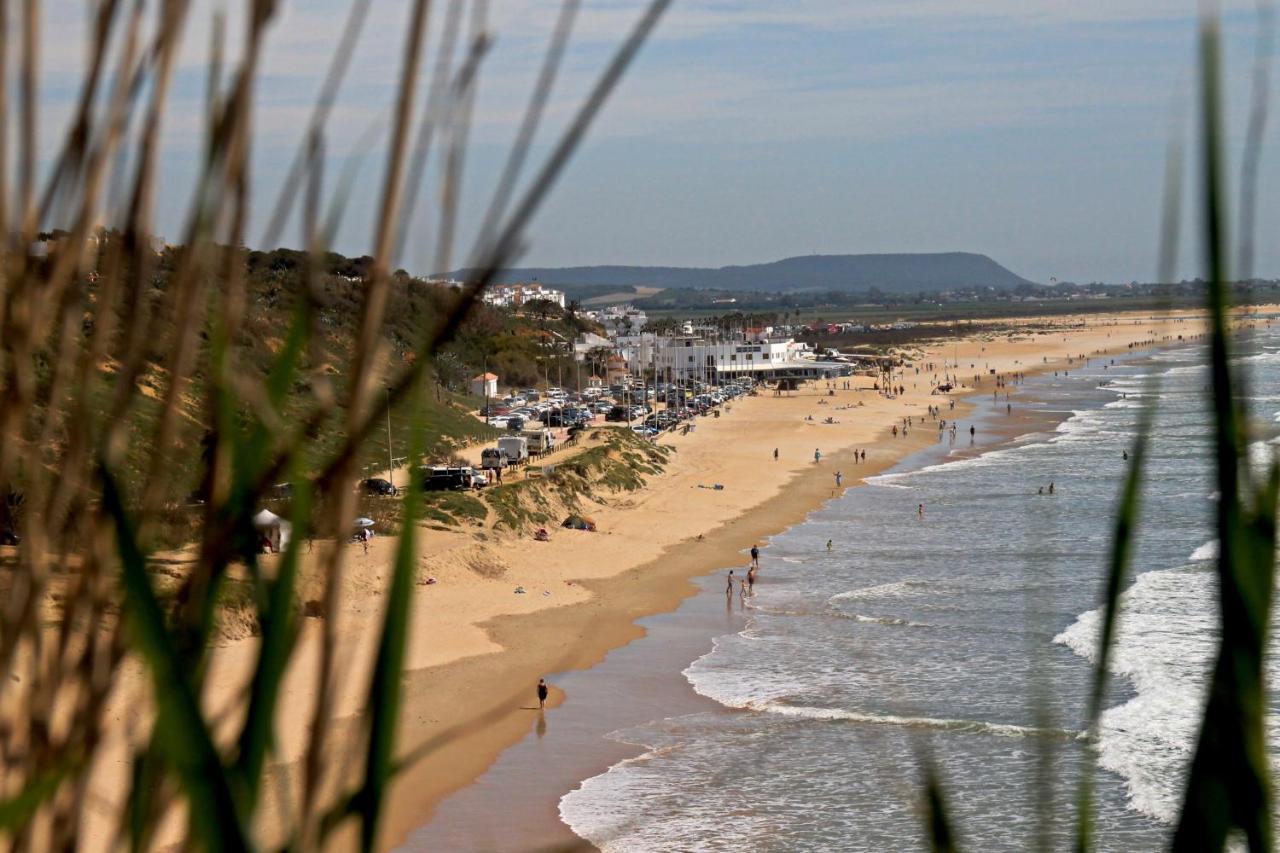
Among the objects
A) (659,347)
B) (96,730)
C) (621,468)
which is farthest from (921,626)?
(659,347)

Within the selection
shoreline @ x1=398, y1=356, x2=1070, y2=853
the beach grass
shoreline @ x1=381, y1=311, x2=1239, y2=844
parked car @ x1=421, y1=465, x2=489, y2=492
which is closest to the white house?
shoreline @ x1=381, y1=311, x2=1239, y2=844

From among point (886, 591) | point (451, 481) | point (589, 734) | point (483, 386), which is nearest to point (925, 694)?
point (589, 734)

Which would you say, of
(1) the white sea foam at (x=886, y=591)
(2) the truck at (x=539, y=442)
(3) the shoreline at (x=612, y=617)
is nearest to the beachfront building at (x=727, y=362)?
(3) the shoreline at (x=612, y=617)

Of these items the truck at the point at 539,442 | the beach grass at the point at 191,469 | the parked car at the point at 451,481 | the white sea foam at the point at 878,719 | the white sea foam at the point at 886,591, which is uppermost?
the beach grass at the point at 191,469

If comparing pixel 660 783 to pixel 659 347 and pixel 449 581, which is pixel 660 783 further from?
pixel 659 347

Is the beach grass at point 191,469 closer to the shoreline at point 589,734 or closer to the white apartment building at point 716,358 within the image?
the shoreline at point 589,734

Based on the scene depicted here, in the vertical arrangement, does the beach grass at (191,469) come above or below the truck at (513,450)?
above

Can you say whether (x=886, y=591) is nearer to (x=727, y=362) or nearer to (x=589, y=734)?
(x=589, y=734)
